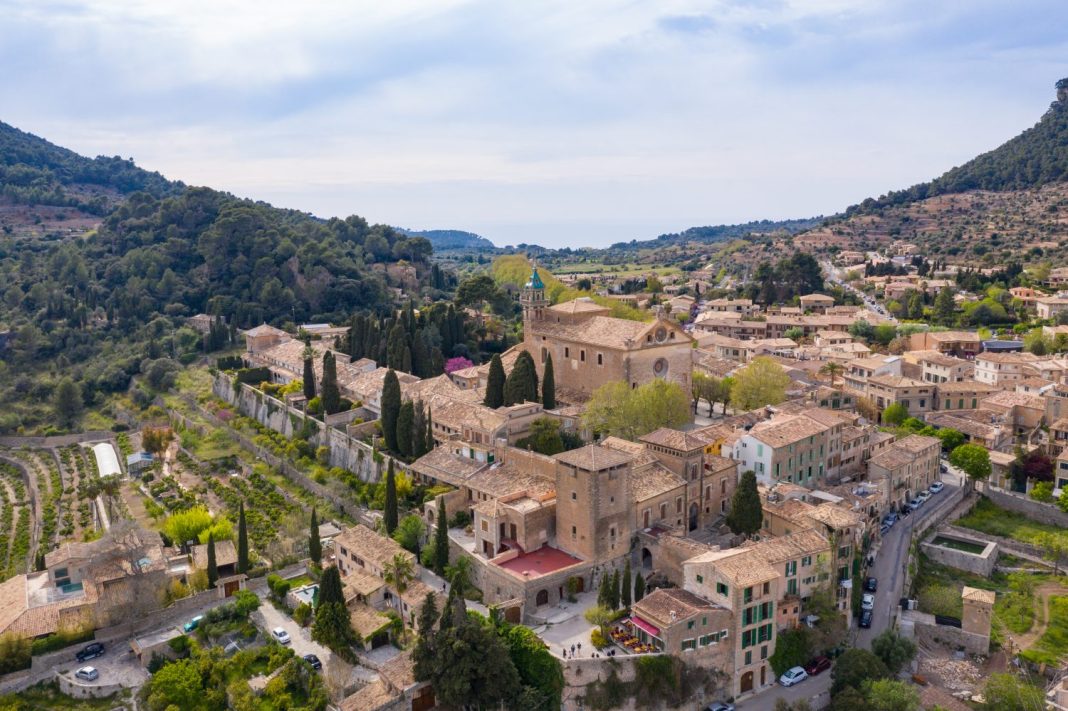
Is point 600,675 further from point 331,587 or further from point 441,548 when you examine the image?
point 331,587

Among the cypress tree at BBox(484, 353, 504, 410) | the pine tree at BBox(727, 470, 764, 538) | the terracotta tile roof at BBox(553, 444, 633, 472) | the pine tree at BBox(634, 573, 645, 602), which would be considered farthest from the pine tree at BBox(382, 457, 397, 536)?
the pine tree at BBox(727, 470, 764, 538)

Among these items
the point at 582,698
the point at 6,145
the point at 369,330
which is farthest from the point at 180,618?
the point at 6,145

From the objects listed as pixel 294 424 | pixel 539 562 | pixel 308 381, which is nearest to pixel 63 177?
pixel 308 381

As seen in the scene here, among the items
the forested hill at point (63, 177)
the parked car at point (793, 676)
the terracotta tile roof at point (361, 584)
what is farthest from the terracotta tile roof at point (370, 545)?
the forested hill at point (63, 177)

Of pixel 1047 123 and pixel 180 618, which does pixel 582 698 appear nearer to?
pixel 180 618

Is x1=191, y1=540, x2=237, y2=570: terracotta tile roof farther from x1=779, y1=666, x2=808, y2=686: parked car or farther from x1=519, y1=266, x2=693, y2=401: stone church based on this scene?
x1=779, y1=666, x2=808, y2=686: parked car

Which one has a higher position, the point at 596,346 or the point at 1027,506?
the point at 596,346

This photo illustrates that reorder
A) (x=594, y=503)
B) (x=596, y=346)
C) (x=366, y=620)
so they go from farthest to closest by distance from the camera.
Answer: (x=596, y=346), (x=594, y=503), (x=366, y=620)
